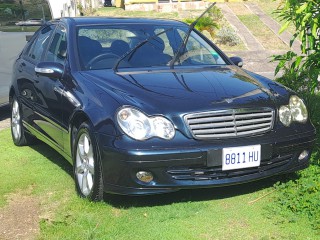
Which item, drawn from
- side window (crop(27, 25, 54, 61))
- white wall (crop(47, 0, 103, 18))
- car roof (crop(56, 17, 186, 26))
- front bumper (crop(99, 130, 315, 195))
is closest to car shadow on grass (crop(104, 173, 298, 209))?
front bumper (crop(99, 130, 315, 195))

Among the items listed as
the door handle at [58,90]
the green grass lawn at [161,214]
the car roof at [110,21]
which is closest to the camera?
the green grass lawn at [161,214]

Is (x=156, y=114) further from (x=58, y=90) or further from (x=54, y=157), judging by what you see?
(x=54, y=157)

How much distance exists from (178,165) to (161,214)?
17.4 inches

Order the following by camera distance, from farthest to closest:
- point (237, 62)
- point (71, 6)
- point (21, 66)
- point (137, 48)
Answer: point (71, 6), point (21, 66), point (237, 62), point (137, 48)

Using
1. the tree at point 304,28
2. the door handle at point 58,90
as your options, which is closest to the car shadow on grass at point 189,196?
the tree at point 304,28

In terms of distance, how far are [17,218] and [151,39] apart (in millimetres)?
2346

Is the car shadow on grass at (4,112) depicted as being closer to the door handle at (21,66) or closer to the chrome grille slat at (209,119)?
the door handle at (21,66)

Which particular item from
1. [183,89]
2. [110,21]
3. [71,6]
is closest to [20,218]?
[183,89]

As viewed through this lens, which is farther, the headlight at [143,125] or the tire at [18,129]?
the tire at [18,129]

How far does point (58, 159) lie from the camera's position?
6605 mm

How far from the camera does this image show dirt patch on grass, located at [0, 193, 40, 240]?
4395 millimetres

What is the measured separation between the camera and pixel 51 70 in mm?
5609

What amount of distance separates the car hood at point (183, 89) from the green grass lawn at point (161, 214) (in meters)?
0.82

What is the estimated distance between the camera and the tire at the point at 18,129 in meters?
7.11
